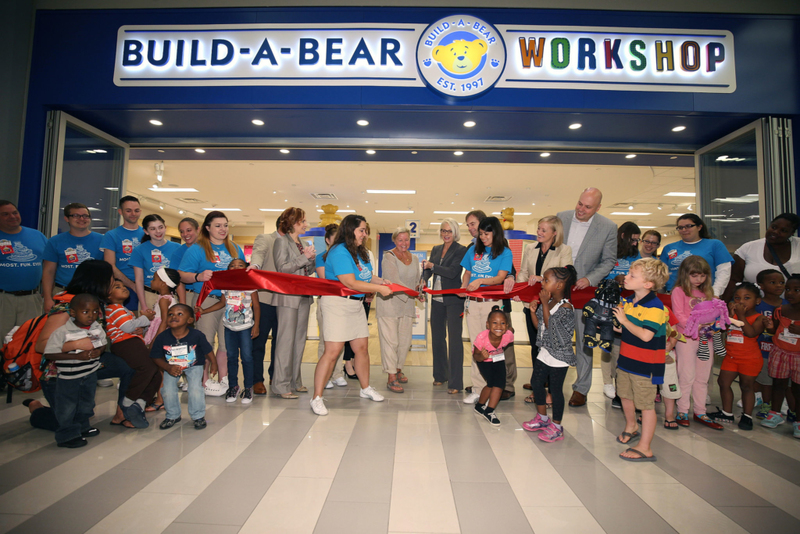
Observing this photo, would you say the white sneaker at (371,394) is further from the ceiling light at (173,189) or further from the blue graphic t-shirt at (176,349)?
the ceiling light at (173,189)

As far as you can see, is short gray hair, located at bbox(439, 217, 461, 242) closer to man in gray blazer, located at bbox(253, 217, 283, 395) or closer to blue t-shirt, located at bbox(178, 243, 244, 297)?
man in gray blazer, located at bbox(253, 217, 283, 395)

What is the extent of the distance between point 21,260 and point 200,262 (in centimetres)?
175

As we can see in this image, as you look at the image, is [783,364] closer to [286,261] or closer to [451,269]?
[451,269]

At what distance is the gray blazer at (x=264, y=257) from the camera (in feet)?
12.0

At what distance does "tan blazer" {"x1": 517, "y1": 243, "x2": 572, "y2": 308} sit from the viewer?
3451 mm

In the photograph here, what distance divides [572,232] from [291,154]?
12.9 ft

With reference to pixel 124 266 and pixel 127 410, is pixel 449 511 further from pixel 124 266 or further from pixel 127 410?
pixel 124 266

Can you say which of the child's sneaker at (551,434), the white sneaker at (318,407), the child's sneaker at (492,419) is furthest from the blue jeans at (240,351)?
the child's sneaker at (551,434)

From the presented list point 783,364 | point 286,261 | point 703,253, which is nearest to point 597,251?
point 703,253

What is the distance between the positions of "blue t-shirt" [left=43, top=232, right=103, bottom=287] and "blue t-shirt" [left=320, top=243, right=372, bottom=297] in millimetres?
2401

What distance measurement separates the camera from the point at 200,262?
3467 mm

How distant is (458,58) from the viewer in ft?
14.0

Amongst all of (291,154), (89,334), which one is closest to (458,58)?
(291,154)

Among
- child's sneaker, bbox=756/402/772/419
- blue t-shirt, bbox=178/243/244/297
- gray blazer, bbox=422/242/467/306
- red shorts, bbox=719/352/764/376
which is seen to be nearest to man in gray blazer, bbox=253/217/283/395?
blue t-shirt, bbox=178/243/244/297
